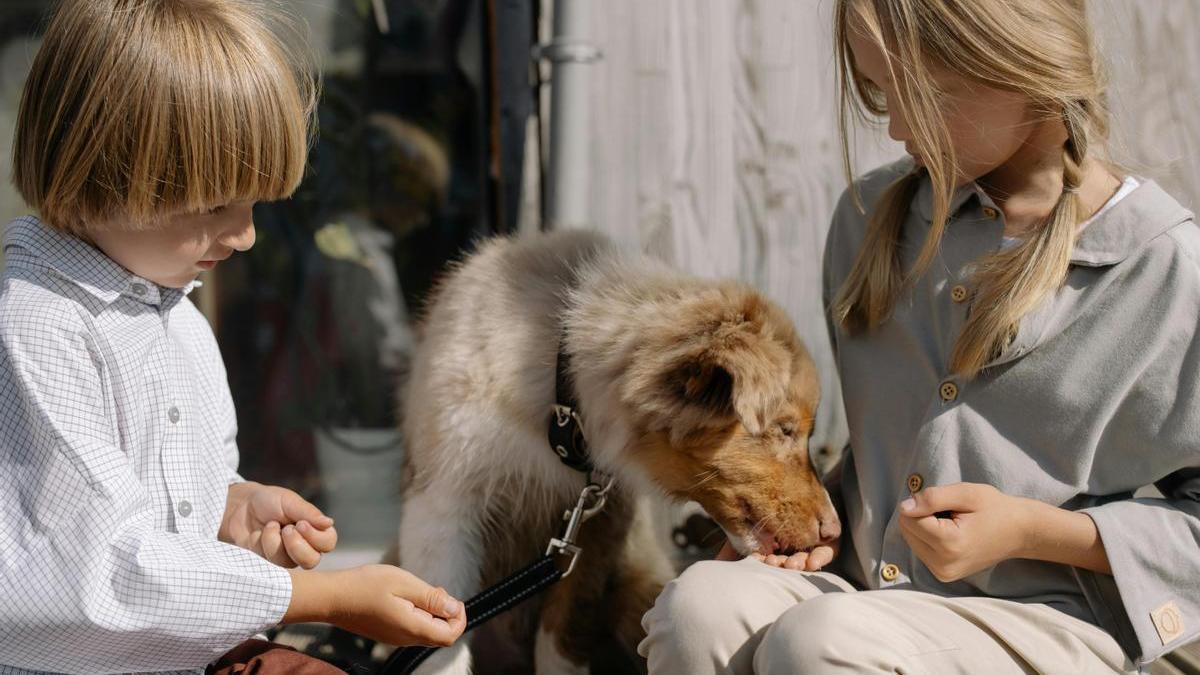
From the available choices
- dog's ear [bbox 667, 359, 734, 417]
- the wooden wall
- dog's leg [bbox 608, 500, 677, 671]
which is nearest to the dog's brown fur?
dog's ear [bbox 667, 359, 734, 417]

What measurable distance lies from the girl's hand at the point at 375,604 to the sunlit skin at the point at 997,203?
860 mm

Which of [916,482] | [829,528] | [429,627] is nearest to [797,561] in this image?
[829,528]

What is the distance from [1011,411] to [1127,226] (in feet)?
1.38

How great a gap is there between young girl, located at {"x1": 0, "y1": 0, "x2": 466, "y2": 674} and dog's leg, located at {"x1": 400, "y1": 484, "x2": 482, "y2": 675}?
98 centimetres

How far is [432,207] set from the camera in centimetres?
394

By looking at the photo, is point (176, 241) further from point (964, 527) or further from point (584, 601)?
→ point (584, 601)

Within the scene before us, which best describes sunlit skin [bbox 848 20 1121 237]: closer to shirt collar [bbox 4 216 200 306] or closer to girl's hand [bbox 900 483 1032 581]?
girl's hand [bbox 900 483 1032 581]

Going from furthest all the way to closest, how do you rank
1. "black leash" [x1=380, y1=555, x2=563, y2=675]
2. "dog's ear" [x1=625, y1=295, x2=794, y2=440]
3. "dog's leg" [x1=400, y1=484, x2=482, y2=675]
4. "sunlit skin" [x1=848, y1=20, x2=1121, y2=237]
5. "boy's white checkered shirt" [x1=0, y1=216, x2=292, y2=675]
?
"dog's leg" [x1=400, y1=484, x2=482, y2=675], "dog's ear" [x1=625, y1=295, x2=794, y2=440], "black leash" [x1=380, y1=555, x2=563, y2=675], "sunlit skin" [x1=848, y1=20, x2=1121, y2=237], "boy's white checkered shirt" [x1=0, y1=216, x2=292, y2=675]

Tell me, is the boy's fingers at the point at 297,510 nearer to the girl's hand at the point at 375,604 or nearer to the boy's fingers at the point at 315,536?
the boy's fingers at the point at 315,536

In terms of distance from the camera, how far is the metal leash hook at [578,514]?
8.76ft

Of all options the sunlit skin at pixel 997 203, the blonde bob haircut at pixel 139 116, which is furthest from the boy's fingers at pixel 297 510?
the sunlit skin at pixel 997 203

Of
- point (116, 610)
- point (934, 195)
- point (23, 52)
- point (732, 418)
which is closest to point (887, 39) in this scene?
point (934, 195)

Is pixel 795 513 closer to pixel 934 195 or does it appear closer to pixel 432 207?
pixel 934 195

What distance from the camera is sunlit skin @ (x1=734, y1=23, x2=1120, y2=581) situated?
2.00 m
